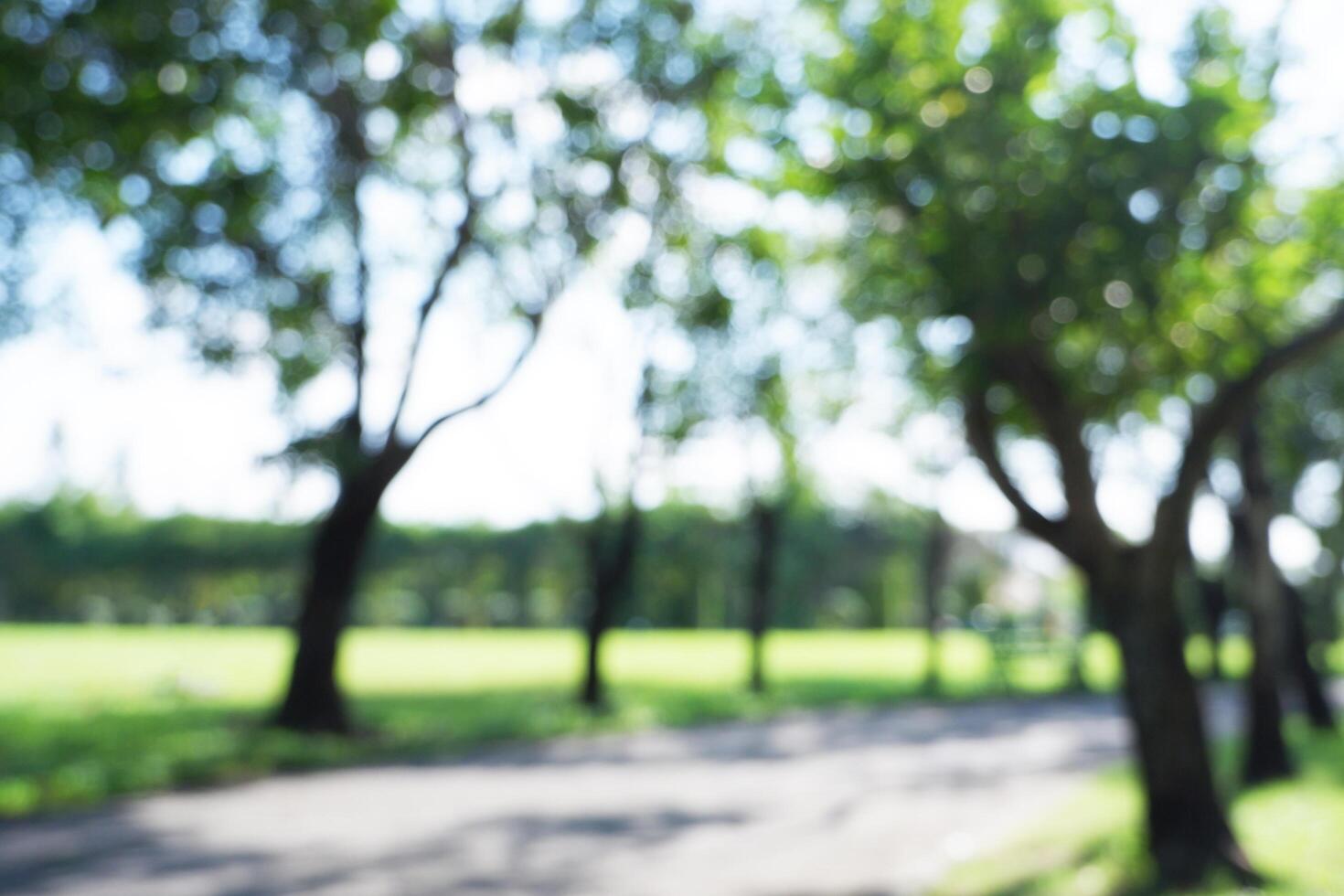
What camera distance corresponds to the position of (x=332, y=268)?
50.6 ft

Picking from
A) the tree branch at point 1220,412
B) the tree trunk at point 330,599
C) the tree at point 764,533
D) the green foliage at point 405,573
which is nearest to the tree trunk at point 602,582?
the tree at point 764,533

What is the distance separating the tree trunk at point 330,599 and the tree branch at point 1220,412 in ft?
33.1

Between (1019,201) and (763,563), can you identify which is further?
A: (763,563)

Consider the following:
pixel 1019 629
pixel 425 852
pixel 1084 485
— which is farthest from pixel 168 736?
pixel 1019 629

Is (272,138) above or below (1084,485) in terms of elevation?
above

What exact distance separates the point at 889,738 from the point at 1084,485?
9.73 metres

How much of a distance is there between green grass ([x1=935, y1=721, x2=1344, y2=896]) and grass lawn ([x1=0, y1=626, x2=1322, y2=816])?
7.71 metres

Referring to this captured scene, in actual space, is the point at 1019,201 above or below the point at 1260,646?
above

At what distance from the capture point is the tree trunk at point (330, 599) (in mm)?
14969

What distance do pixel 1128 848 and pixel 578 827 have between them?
4.15 meters

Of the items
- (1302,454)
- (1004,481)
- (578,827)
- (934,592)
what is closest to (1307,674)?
(1302,454)

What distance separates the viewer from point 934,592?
3003 centimetres

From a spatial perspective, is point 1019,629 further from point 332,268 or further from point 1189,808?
point 1189,808

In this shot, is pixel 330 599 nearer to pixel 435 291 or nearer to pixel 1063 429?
pixel 435 291
